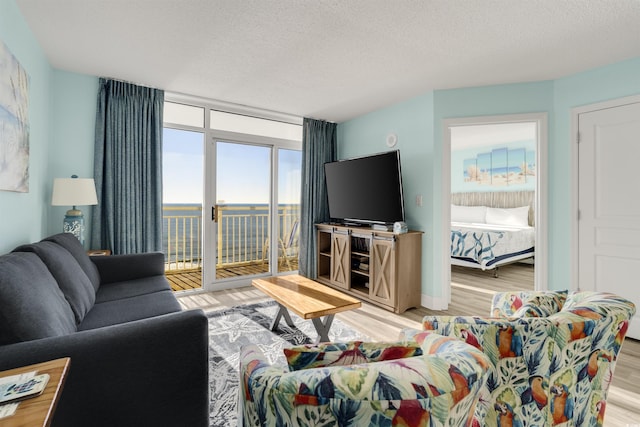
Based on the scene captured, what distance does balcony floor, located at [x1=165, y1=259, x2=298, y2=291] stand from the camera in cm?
428

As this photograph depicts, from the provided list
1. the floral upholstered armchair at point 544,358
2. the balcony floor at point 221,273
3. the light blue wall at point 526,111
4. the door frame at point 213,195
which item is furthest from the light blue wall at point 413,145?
the floral upholstered armchair at point 544,358

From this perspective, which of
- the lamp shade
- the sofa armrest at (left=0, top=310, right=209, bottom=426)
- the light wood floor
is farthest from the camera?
the lamp shade

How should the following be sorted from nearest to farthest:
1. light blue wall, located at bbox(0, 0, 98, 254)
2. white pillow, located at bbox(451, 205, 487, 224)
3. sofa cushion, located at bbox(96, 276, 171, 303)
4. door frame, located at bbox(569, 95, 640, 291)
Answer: light blue wall, located at bbox(0, 0, 98, 254) < sofa cushion, located at bbox(96, 276, 171, 303) < door frame, located at bbox(569, 95, 640, 291) < white pillow, located at bbox(451, 205, 487, 224)

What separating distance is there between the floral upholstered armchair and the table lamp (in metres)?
2.93

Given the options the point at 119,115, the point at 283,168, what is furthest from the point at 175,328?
the point at 283,168

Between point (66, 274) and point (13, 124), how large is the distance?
1007 millimetres

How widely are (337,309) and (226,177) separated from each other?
2.69 meters

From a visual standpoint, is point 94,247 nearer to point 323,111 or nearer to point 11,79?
point 11,79

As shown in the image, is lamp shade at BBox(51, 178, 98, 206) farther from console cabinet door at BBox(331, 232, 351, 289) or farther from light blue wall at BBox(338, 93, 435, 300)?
light blue wall at BBox(338, 93, 435, 300)

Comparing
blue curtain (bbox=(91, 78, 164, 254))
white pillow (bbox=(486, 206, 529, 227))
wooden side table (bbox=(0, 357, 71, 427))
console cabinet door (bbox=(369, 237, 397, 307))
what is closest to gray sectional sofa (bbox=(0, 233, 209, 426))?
wooden side table (bbox=(0, 357, 71, 427))

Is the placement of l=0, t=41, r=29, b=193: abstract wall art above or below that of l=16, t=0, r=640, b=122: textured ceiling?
below

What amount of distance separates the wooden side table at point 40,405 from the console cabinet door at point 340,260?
333 centimetres

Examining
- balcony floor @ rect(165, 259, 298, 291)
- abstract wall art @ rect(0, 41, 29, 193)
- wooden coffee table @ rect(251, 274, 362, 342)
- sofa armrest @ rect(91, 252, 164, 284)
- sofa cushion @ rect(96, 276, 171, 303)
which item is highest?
abstract wall art @ rect(0, 41, 29, 193)

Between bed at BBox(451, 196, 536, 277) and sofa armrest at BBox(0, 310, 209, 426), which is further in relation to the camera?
bed at BBox(451, 196, 536, 277)
